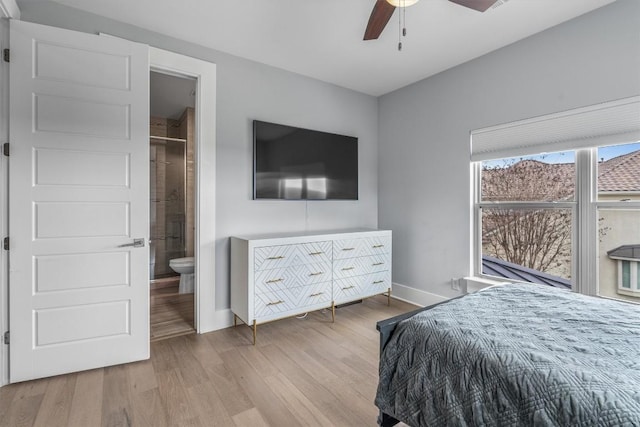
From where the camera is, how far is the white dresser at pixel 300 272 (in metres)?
2.61

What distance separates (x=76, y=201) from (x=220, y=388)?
158 centimetres

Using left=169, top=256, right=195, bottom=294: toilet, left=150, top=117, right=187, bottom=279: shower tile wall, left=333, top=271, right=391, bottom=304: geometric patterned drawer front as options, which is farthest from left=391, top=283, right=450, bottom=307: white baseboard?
left=150, top=117, right=187, bottom=279: shower tile wall

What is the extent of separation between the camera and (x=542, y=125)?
2590 millimetres

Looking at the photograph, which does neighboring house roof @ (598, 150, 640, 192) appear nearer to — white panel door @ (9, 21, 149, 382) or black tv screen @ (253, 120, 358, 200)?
black tv screen @ (253, 120, 358, 200)

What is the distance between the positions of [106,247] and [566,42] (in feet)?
12.4

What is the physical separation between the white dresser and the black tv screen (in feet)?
1.87

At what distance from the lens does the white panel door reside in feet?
6.52

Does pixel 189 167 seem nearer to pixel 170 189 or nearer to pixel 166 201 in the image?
pixel 170 189

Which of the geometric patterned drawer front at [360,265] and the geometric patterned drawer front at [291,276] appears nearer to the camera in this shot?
the geometric patterned drawer front at [291,276]

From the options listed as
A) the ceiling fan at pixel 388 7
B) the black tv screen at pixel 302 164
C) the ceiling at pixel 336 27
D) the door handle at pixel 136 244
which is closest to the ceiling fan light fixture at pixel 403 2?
the ceiling fan at pixel 388 7

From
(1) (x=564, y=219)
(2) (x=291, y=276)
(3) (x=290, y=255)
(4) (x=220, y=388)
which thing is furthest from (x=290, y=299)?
(1) (x=564, y=219)

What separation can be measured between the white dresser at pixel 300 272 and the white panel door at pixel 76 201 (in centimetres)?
74

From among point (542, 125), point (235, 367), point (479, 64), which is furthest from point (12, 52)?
point (542, 125)

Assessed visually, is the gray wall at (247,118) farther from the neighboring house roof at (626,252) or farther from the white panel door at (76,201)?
the neighboring house roof at (626,252)
